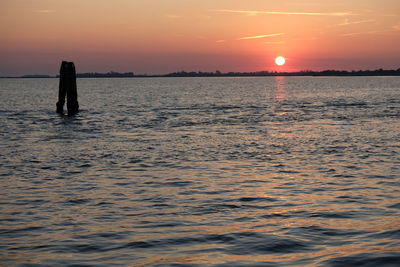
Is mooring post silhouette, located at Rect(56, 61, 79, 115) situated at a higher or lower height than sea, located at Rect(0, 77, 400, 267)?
higher

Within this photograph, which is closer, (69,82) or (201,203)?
(201,203)

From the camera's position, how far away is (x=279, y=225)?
9.27m

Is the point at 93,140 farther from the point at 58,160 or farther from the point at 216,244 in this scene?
the point at 216,244

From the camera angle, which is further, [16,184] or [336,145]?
[336,145]

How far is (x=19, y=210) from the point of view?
34.6 feet

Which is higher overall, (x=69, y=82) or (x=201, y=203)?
(x=69, y=82)

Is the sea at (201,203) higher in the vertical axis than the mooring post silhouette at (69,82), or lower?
lower

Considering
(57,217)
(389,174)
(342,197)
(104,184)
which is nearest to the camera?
(57,217)

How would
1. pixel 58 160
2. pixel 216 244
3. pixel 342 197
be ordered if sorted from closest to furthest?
pixel 216 244 < pixel 342 197 < pixel 58 160

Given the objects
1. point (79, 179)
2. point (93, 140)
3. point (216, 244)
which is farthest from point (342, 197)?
point (93, 140)

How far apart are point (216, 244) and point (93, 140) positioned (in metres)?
16.9

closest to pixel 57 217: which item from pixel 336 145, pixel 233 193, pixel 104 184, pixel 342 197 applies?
pixel 104 184

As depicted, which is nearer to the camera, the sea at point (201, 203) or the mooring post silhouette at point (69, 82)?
the sea at point (201, 203)

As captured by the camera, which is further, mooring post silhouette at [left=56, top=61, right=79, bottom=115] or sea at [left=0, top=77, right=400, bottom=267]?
mooring post silhouette at [left=56, top=61, right=79, bottom=115]
